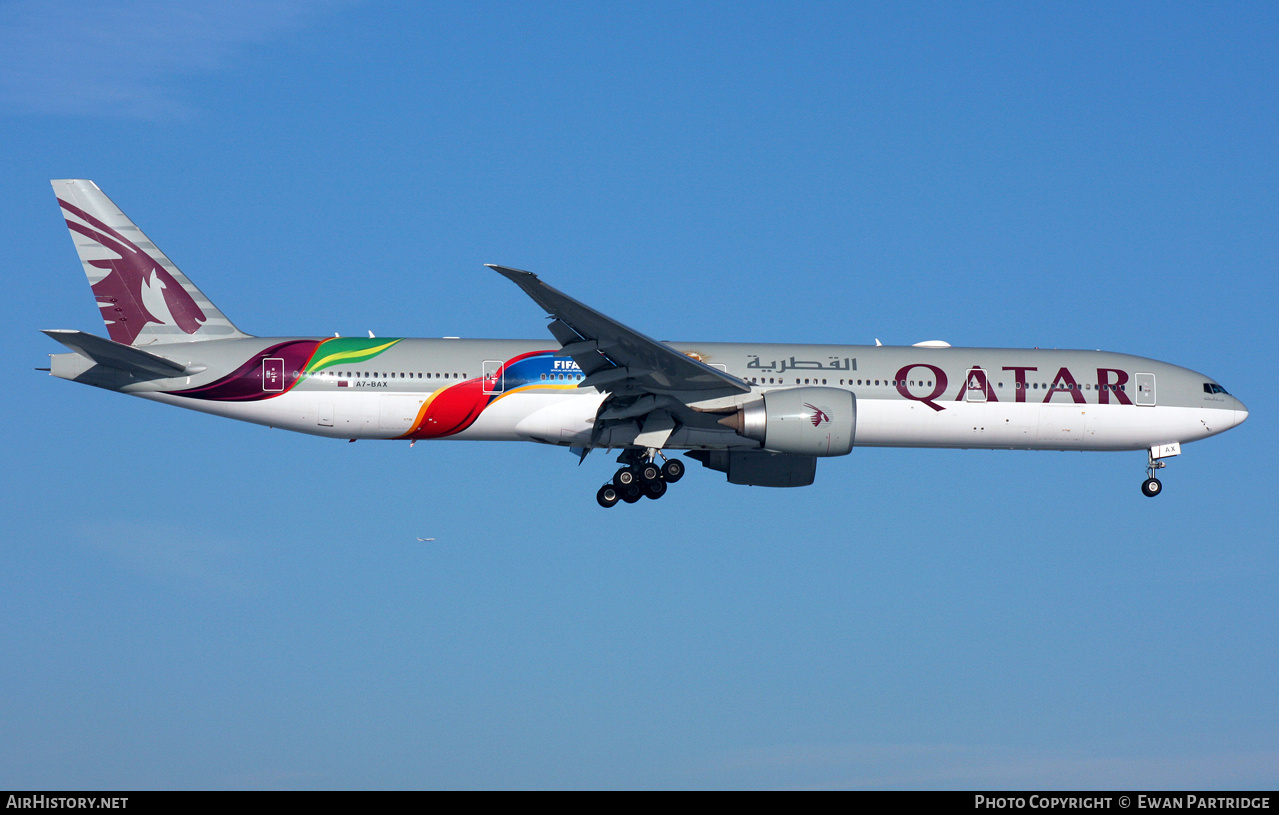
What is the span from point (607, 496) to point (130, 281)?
510 inches

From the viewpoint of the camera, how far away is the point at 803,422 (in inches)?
1048

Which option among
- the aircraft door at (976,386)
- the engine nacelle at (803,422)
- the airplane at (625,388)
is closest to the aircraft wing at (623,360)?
the airplane at (625,388)

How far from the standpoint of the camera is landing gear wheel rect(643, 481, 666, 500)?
29.5m

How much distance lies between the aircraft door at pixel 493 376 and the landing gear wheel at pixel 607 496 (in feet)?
11.2

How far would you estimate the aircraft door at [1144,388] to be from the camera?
3078cm

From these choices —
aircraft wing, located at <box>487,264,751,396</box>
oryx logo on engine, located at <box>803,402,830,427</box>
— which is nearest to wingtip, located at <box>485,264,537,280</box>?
aircraft wing, located at <box>487,264,751,396</box>

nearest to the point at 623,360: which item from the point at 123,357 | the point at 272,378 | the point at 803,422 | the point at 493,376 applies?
the point at 493,376

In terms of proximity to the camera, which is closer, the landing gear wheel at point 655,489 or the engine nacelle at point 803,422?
the engine nacelle at point 803,422

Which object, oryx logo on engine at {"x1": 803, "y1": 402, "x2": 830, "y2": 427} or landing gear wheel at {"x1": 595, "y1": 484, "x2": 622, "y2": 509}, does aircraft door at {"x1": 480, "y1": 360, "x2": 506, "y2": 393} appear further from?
oryx logo on engine at {"x1": 803, "y1": 402, "x2": 830, "y2": 427}

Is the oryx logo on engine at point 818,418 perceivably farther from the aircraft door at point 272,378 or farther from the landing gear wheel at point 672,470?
the aircraft door at point 272,378

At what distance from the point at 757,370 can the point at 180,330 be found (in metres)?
A: 14.0

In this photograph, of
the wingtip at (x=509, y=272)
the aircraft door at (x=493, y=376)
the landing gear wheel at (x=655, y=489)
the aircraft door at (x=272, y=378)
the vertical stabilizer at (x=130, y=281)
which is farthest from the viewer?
the vertical stabilizer at (x=130, y=281)

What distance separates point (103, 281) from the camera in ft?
101

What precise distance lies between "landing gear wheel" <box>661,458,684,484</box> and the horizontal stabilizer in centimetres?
1104
